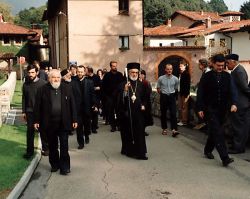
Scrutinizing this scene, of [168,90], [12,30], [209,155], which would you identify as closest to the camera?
[209,155]

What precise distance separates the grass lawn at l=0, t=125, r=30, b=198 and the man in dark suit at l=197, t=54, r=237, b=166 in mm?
3409

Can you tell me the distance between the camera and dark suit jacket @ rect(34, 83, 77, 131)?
823 centimetres

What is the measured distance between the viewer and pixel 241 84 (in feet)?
32.4

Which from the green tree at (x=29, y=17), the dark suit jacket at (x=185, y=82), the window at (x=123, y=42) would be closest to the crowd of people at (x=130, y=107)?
the dark suit jacket at (x=185, y=82)

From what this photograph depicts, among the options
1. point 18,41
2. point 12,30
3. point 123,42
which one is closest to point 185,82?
point 123,42

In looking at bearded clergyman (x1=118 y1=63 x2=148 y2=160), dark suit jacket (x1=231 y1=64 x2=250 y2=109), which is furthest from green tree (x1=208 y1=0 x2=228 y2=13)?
bearded clergyman (x1=118 y1=63 x2=148 y2=160)

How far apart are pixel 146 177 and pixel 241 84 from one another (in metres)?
3.30

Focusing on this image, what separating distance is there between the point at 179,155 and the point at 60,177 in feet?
9.05

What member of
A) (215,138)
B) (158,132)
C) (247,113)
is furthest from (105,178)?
(158,132)

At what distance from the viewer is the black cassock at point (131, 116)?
9664 mm

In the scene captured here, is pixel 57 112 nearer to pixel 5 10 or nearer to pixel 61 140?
pixel 61 140

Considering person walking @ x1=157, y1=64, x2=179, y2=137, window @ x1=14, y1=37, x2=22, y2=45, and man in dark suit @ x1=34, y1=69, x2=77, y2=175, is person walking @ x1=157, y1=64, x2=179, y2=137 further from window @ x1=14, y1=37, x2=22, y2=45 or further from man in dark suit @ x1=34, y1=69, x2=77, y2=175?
window @ x1=14, y1=37, x2=22, y2=45

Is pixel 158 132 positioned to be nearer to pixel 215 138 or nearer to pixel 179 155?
pixel 179 155

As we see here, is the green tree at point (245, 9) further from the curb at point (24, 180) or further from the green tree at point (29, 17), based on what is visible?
the curb at point (24, 180)
